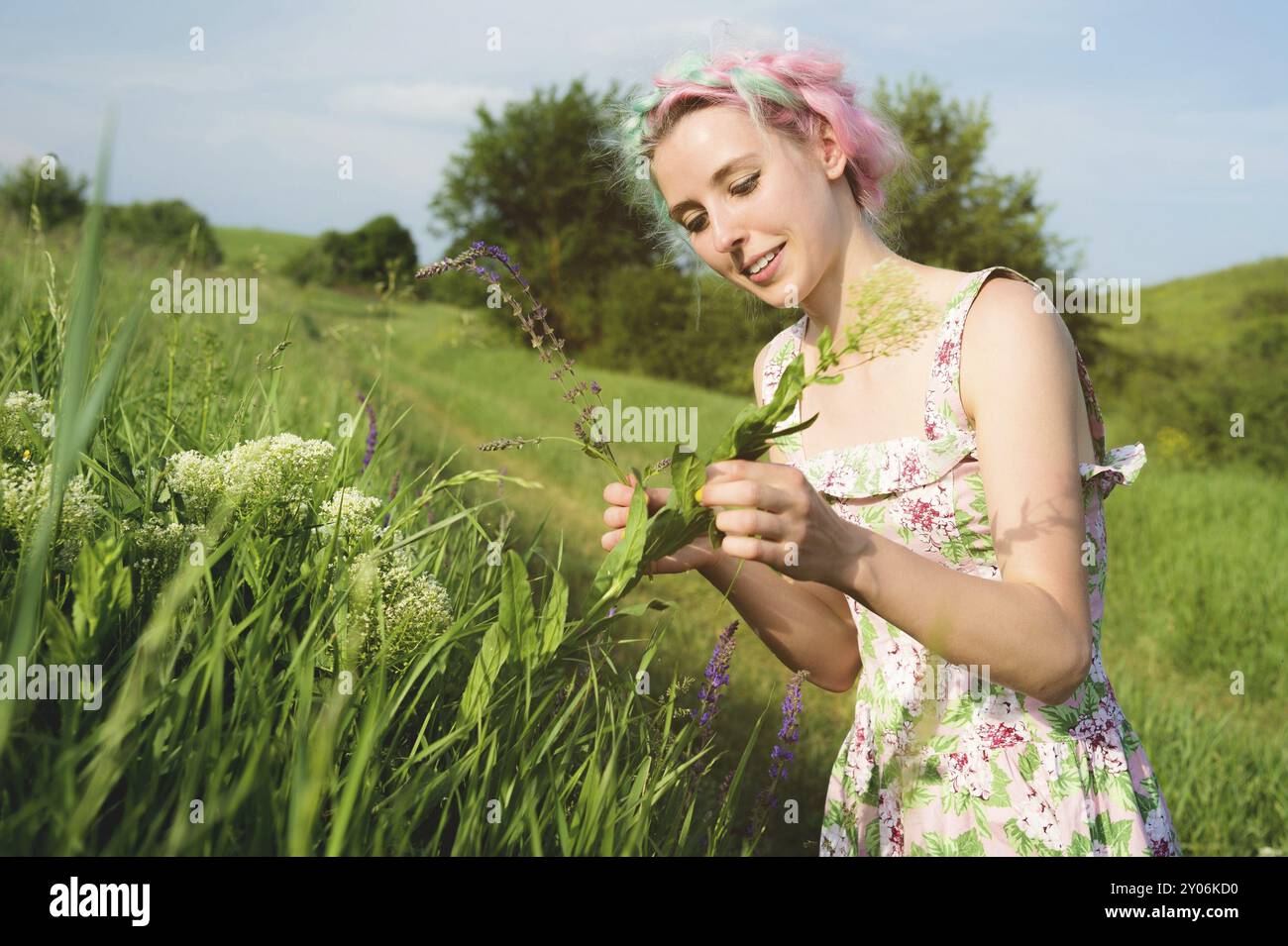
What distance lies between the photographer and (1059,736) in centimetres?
190

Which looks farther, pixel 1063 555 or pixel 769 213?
pixel 769 213

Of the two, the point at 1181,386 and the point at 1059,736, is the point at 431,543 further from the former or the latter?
the point at 1181,386

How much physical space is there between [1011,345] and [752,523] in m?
0.86

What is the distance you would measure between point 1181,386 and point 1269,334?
12.3 feet

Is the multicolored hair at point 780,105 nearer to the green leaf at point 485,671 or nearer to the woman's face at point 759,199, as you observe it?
the woman's face at point 759,199

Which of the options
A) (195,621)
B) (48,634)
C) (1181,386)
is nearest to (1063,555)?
(195,621)

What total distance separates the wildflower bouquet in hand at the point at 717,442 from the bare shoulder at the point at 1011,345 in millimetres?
580

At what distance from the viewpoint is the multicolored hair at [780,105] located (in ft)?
6.86

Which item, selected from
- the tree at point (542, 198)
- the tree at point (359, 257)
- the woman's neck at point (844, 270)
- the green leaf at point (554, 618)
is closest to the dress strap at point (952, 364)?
the woman's neck at point (844, 270)

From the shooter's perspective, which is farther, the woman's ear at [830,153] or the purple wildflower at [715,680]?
the woman's ear at [830,153]

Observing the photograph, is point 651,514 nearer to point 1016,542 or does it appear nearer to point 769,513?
point 769,513

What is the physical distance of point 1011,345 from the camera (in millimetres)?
1789

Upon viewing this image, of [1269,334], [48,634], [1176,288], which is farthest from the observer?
[1176,288]

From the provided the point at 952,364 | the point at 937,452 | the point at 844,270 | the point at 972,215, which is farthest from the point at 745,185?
the point at 972,215
